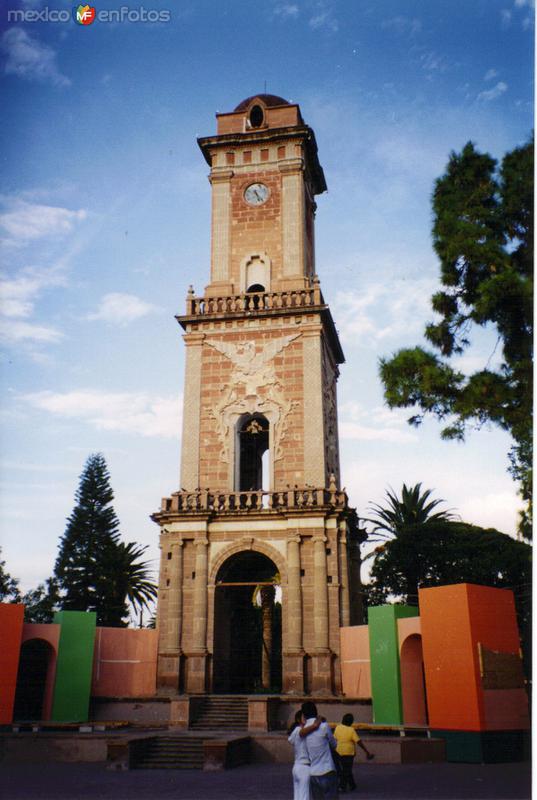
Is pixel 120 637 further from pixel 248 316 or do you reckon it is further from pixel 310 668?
pixel 248 316

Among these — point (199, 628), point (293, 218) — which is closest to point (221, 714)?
point (199, 628)

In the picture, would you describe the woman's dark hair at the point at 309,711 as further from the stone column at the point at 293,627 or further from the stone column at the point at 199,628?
the stone column at the point at 199,628

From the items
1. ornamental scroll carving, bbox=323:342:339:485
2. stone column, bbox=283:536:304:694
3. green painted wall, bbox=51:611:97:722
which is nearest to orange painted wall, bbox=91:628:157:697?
green painted wall, bbox=51:611:97:722

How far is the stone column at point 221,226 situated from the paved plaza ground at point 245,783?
1716 centimetres

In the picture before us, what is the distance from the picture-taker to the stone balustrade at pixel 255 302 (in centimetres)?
2603

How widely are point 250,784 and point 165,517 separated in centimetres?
1144

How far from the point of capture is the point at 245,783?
13.2 metres

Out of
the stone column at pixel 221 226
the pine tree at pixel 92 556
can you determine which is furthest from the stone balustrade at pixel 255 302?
the pine tree at pixel 92 556

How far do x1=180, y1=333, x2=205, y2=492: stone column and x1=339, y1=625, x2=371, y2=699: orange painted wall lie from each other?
23.2ft

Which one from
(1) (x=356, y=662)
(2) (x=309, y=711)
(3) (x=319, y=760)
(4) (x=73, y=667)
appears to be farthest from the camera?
(4) (x=73, y=667)

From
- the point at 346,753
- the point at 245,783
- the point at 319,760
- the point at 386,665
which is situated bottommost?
the point at 245,783

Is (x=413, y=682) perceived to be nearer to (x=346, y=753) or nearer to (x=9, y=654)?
(x=346, y=753)

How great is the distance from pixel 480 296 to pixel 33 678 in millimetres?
17107

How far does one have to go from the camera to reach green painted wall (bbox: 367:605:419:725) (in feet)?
61.7
